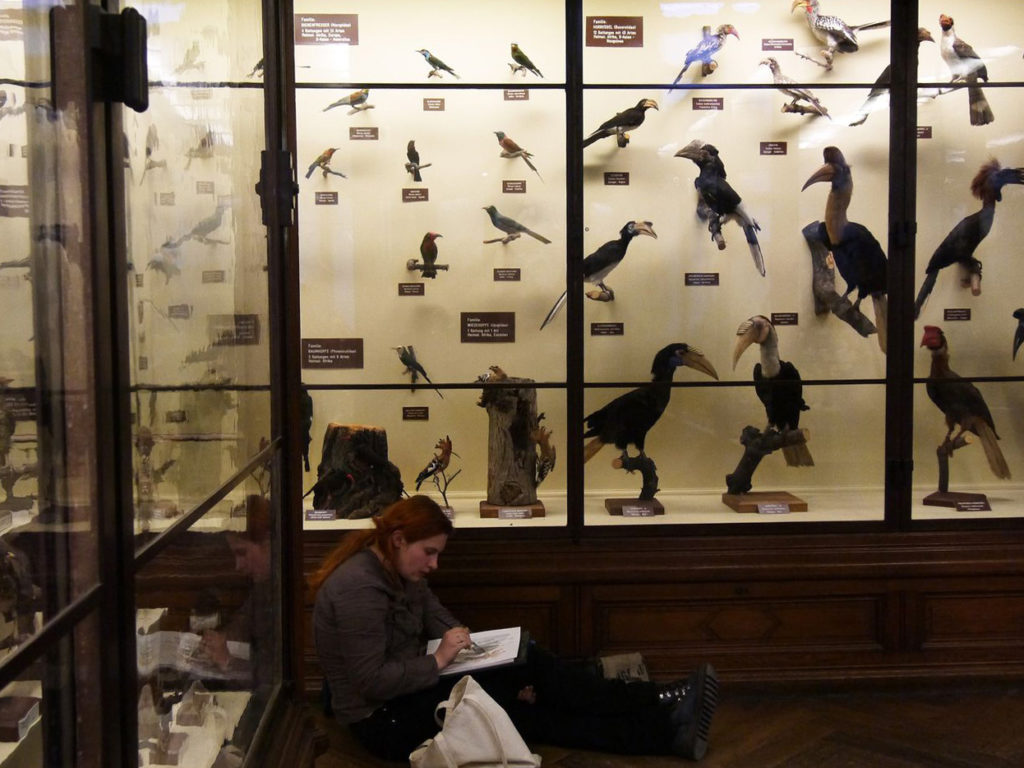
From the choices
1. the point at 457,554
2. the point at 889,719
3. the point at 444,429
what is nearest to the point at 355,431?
the point at 444,429

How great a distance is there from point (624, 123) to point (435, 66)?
2.26ft

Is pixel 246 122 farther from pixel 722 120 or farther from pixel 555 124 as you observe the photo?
pixel 722 120

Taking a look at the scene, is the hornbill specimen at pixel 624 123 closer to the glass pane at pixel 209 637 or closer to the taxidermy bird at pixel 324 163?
the taxidermy bird at pixel 324 163

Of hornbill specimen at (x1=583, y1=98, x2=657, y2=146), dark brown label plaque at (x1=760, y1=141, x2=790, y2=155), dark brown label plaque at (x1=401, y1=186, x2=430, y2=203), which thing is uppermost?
hornbill specimen at (x1=583, y1=98, x2=657, y2=146)

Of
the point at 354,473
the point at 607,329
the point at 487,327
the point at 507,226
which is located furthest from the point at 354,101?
the point at 354,473

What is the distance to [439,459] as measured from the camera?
3.77 meters

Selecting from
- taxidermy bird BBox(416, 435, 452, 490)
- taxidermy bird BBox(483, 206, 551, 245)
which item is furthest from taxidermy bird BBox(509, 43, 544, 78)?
taxidermy bird BBox(416, 435, 452, 490)

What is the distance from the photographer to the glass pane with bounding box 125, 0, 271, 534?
1.28 m

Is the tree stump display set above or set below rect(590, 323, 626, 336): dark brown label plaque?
below

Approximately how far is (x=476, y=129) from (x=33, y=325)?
2.86 metres

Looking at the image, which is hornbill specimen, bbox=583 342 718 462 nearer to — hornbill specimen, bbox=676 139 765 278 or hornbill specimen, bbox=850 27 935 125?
hornbill specimen, bbox=676 139 765 278

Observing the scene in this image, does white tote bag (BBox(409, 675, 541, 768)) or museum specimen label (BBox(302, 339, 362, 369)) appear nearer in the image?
white tote bag (BBox(409, 675, 541, 768))

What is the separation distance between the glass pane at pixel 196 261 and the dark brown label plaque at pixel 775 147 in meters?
2.23

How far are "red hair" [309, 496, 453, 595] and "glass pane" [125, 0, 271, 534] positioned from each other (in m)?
0.90
